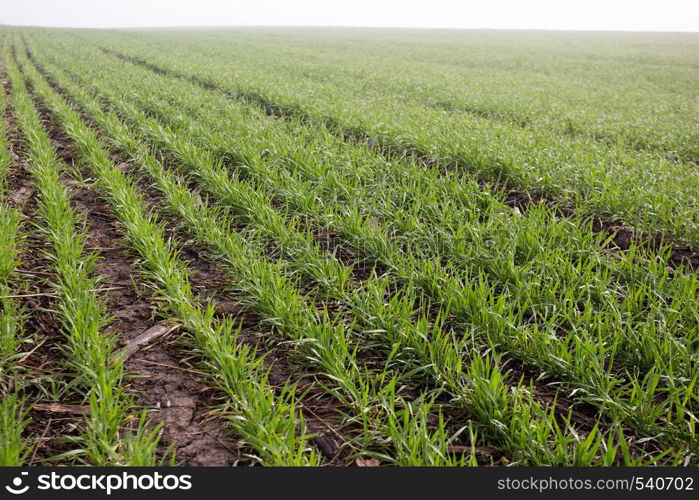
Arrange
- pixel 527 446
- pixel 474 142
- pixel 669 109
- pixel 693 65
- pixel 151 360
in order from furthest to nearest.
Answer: pixel 693 65, pixel 669 109, pixel 474 142, pixel 151 360, pixel 527 446

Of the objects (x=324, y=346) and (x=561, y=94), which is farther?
(x=561, y=94)

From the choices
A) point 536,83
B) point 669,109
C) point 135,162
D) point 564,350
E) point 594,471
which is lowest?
point 594,471

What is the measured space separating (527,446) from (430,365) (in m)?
0.64

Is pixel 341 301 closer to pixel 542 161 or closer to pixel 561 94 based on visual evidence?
pixel 542 161

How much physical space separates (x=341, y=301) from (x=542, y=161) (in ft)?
13.7

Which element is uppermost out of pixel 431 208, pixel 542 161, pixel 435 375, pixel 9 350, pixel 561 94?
pixel 561 94

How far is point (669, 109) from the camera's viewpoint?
1295 cm

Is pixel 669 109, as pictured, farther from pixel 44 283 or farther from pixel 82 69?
pixel 82 69

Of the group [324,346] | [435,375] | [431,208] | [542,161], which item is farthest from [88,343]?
[542,161]

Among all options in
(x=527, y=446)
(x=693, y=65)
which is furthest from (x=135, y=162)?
(x=693, y=65)

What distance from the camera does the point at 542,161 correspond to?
612 centimetres

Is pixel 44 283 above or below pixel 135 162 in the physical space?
below

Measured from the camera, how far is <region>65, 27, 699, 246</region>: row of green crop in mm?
4770

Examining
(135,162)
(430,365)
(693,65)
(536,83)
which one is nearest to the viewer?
(430,365)
